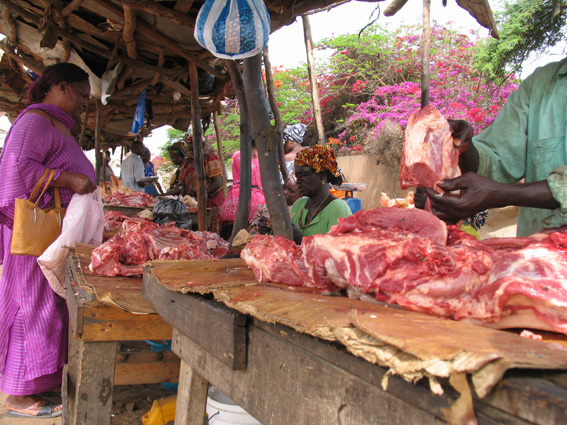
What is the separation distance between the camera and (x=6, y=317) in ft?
11.1

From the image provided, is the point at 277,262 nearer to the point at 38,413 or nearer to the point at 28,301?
the point at 28,301

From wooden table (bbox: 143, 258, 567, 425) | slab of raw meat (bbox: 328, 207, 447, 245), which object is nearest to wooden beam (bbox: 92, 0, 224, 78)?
wooden table (bbox: 143, 258, 567, 425)

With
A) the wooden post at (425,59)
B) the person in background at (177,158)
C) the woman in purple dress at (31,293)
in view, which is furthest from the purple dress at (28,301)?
the person in background at (177,158)

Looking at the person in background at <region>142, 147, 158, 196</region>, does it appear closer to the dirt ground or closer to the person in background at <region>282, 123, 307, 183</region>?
the person in background at <region>282, 123, 307, 183</region>

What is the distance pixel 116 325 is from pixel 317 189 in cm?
242

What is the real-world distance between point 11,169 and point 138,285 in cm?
163

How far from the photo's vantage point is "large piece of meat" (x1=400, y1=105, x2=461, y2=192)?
195cm

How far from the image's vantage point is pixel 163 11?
3.82 m

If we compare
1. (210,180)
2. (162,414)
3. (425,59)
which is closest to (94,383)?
(162,414)

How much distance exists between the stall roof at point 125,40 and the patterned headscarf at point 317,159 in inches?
48.6

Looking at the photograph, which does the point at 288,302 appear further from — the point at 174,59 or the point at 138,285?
the point at 174,59

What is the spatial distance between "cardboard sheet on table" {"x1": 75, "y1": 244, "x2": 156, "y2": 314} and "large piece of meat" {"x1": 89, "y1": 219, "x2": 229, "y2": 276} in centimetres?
8

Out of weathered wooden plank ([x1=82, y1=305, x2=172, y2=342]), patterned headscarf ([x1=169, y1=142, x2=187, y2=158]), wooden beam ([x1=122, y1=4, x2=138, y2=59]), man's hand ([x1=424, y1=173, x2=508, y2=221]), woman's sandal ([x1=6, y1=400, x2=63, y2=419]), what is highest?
wooden beam ([x1=122, y1=4, x2=138, y2=59])

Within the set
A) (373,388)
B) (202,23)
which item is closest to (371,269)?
(373,388)
